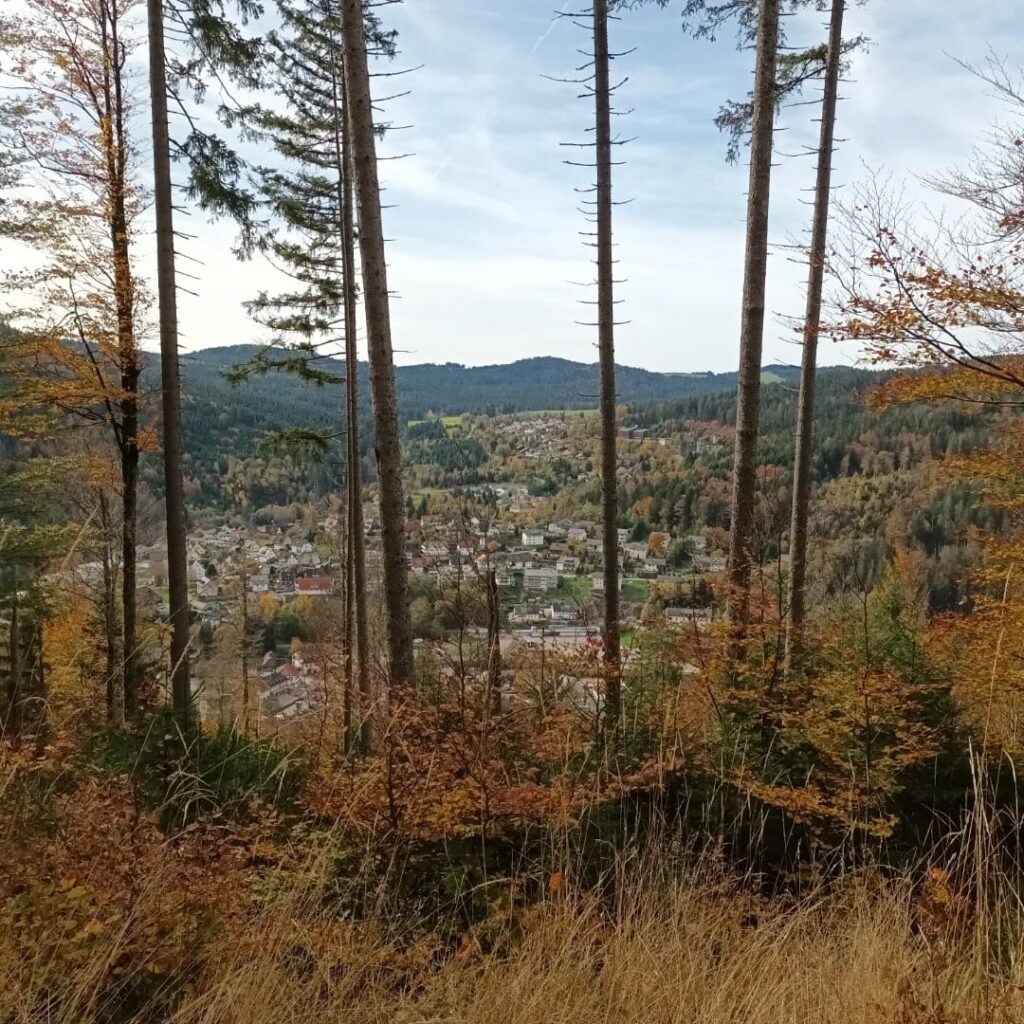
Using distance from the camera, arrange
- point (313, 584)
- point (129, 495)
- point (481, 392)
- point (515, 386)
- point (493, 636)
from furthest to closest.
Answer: point (515, 386)
point (481, 392)
point (313, 584)
point (129, 495)
point (493, 636)

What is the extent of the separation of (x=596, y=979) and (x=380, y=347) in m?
4.62

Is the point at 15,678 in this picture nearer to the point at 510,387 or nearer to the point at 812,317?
the point at 812,317

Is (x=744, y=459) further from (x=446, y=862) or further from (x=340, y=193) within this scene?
(x=340, y=193)

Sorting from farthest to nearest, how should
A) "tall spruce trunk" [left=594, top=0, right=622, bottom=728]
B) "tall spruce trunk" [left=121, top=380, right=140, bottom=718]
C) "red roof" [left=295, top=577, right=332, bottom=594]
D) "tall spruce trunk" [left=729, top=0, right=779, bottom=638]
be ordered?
"red roof" [left=295, top=577, right=332, bottom=594] < "tall spruce trunk" [left=121, top=380, right=140, bottom=718] < "tall spruce trunk" [left=594, top=0, right=622, bottom=728] < "tall spruce trunk" [left=729, top=0, right=779, bottom=638]

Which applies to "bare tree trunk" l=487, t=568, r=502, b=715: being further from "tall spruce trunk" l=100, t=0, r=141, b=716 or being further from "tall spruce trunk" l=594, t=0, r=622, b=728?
"tall spruce trunk" l=100, t=0, r=141, b=716

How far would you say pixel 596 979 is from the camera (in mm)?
1995

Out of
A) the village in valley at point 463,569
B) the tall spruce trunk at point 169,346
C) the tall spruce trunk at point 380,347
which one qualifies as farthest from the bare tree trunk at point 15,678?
the tall spruce trunk at point 169,346

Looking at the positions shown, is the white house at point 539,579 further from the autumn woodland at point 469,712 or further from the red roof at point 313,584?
the red roof at point 313,584

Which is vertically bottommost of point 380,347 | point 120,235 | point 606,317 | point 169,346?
point 380,347

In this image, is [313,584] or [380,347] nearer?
[380,347]

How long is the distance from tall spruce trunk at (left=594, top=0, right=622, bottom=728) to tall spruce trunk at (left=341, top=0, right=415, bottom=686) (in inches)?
100

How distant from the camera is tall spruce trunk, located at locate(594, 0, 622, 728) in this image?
7340mm

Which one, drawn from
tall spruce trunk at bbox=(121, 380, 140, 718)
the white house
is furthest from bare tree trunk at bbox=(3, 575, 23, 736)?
the white house

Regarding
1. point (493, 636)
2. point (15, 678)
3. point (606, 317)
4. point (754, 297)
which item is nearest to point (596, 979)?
point (493, 636)
